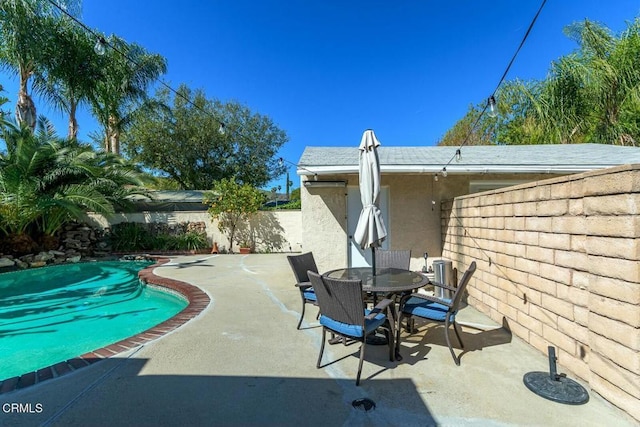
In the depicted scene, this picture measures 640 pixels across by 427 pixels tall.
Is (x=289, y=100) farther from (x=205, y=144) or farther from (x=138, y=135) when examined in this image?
(x=138, y=135)

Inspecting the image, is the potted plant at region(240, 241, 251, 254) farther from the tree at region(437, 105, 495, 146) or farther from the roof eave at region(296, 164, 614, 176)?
the tree at region(437, 105, 495, 146)

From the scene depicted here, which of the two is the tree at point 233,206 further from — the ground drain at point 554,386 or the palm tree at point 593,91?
the palm tree at point 593,91

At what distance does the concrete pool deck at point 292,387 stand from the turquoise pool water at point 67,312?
2380mm

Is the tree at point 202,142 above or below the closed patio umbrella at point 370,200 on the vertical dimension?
above

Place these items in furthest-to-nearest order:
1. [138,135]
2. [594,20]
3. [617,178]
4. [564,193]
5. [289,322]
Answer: [138,135] → [594,20] → [289,322] → [564,193] → [617,178]

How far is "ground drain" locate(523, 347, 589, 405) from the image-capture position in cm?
302

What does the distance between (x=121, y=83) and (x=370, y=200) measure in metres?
20.7

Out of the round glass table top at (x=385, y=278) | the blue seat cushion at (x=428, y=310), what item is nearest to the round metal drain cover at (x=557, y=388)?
the blue seat cushion at (x=428, y=310)

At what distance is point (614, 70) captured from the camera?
1567cm

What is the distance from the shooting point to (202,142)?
976 inches

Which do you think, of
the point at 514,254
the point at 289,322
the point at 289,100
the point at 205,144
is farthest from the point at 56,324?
the point at 205,144

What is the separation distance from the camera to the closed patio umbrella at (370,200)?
4.89m

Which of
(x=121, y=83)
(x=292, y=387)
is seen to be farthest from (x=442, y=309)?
(x=121, y=83)

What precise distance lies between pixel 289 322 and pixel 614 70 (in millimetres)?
20857
